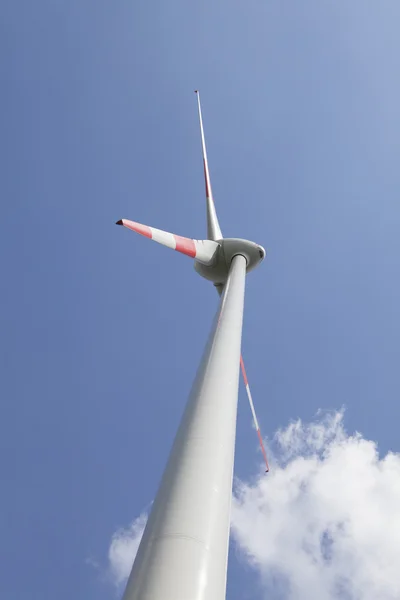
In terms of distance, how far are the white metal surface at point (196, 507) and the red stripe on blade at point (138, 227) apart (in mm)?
5215

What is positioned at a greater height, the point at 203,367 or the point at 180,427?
the point at 203,367

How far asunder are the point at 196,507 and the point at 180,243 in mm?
11700

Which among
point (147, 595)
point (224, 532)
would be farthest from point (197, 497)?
point (147, 595)

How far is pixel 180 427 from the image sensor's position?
7883mm

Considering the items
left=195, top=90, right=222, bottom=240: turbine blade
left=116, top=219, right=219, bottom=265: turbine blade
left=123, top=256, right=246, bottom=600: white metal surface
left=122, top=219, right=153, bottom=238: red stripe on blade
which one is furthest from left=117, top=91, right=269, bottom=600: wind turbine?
left=195, top=90, right=222, bottom=240: turbine blade

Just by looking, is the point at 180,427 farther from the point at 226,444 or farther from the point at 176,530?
the point at 176,530

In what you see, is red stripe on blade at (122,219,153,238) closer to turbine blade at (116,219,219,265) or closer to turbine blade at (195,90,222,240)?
turbine blade at (116,219,219,265)

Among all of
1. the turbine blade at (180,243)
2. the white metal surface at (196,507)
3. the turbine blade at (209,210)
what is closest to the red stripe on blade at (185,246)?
the turbine blade at (180,243)

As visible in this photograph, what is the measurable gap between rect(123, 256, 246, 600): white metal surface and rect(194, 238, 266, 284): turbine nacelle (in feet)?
36.0

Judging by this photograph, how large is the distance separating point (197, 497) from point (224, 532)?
51cm

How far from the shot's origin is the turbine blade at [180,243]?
544 inches

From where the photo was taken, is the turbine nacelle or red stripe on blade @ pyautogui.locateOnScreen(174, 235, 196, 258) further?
the turbine nacelle

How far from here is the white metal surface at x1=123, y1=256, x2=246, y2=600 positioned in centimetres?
495

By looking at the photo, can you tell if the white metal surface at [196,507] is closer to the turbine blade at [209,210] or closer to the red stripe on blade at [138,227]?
the red stripe on blade at [138,227]
